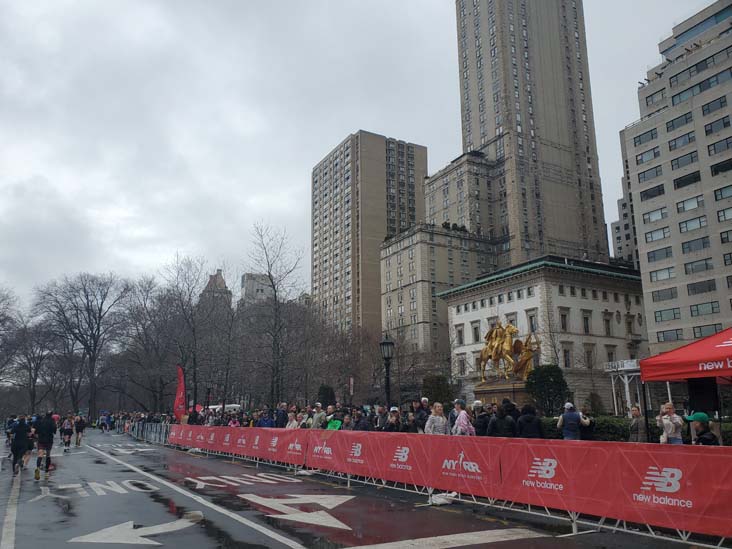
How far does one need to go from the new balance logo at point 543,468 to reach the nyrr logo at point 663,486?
1414 millimetres

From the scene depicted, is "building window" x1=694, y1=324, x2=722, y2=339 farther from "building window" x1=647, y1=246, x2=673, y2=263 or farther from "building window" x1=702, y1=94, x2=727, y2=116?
"building window" x1=702, y1=94, x2=727, y2=116

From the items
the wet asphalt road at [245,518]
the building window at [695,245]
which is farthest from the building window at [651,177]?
the wet asphalt road at [245,518]

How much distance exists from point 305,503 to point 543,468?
14.7 ft

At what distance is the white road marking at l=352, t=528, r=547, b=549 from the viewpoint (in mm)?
7551

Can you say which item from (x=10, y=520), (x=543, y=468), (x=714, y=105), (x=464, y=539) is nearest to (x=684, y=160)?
(x=714, y=105)

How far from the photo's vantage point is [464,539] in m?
7.99

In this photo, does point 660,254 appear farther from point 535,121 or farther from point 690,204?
point 535,121

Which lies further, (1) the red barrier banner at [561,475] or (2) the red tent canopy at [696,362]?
(2) the red tent canopy at [696,362]

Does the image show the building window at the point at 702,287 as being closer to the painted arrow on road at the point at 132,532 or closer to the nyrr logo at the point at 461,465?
the nyrr logo at the point at 461,465

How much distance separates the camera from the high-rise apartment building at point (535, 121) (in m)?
107

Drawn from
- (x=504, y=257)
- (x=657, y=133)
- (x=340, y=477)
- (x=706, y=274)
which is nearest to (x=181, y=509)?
(x=340, y=477)

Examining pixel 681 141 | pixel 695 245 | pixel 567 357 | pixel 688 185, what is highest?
pixel 681 141

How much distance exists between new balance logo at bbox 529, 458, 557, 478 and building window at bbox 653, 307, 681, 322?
58.5 m

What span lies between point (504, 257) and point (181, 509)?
103 meters
